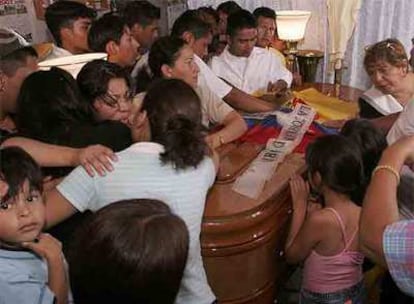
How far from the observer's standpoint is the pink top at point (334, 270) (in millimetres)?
1446

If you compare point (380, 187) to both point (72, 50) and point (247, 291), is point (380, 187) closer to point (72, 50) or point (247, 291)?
point (247, 291)

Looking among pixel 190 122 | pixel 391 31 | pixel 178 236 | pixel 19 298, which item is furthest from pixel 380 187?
pixel 391 31

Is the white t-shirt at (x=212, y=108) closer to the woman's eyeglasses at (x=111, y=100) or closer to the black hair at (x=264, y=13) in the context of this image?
the woman's eyeglasses at (x=111, y=100)

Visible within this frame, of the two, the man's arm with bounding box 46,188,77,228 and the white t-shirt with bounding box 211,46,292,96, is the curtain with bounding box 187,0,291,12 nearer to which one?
the white t-shirt with bounding box 211,46,292,96

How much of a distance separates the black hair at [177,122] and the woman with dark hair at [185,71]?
1.90 feet

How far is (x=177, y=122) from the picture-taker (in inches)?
45.9

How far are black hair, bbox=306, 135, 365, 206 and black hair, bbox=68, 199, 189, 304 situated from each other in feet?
2.35

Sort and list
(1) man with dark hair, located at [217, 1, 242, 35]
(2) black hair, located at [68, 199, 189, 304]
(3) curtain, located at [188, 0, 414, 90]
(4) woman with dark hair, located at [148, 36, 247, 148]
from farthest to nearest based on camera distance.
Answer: (1) man with dark hair, located at [217, 1, 242, 35] < (3) curtain, located at [188, 0, 414, 90] < (4) woman with dark hair, located at [148, 36, 247, 148] < (2) black hair, located at [68, 199, 189, 304]

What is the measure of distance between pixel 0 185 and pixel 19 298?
8.6 inches

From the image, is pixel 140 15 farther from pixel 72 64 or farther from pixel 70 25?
pixel 72 64

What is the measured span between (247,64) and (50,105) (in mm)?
1828

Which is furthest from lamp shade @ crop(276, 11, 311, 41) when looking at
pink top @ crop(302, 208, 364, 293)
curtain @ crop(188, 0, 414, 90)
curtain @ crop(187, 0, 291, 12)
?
pink top @ crop(302, 208, 364, 293)

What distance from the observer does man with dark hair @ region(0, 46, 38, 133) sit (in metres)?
1.68

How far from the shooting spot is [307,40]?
367 cm
